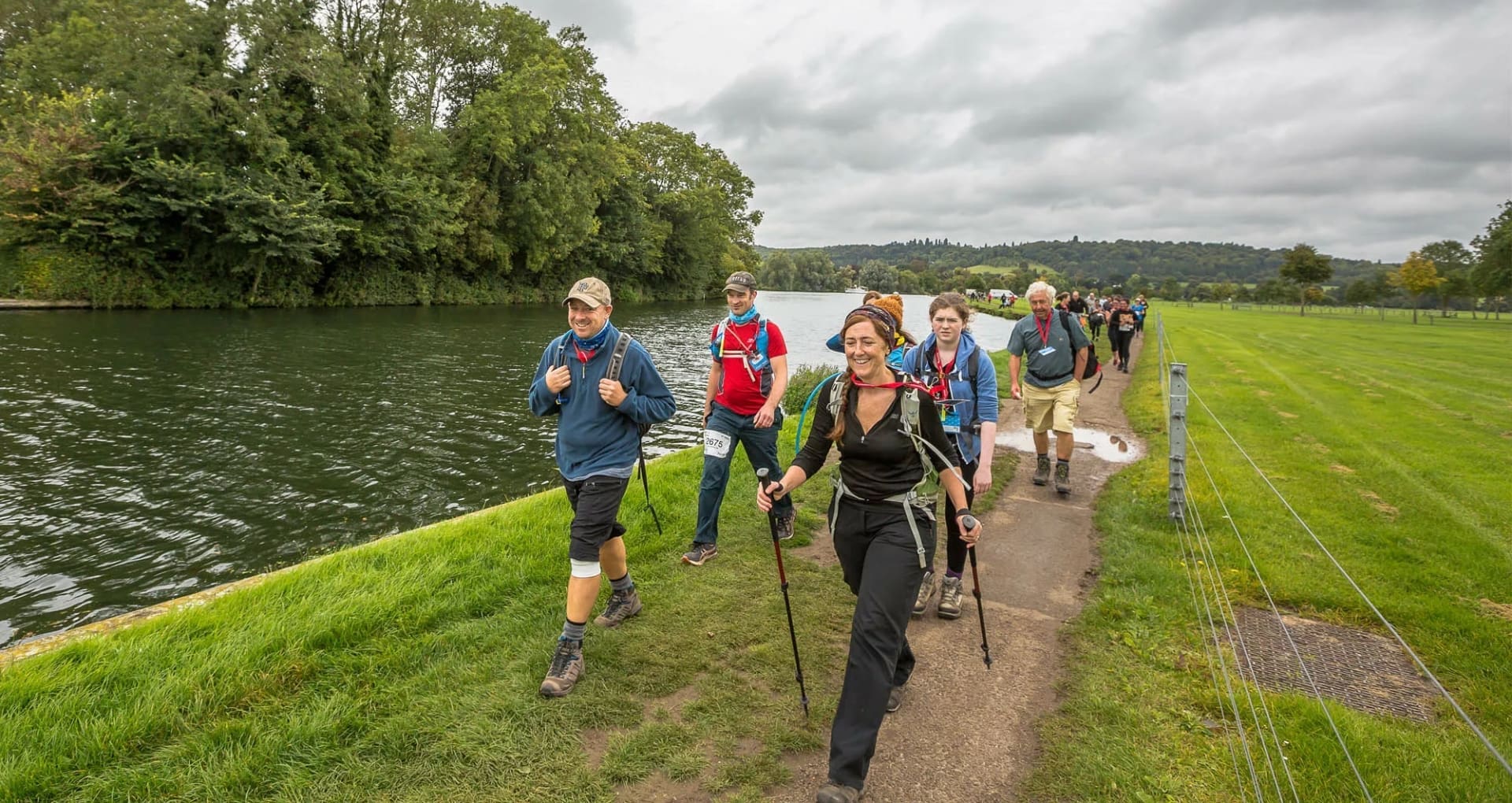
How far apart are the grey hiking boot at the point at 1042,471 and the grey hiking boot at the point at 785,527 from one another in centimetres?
382

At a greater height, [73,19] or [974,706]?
[73,19]

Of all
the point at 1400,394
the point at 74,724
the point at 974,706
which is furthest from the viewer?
the point at 1400,394

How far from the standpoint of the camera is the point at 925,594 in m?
5.35

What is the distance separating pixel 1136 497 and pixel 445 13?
47.0 meters

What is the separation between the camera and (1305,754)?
342cm

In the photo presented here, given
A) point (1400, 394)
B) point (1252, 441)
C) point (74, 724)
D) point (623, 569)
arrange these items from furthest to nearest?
point (1400, 394), point (1252, 441), point (623, 569), point (74, 724)

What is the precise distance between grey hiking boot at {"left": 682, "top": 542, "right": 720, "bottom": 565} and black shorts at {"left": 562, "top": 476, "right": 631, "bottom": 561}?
5.50 ft

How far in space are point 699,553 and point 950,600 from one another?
220 cm

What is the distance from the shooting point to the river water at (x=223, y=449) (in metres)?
6.82

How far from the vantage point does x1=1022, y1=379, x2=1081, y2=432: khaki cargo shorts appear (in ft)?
26.4

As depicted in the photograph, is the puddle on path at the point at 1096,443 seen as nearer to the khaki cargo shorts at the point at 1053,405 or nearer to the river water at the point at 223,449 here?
the khaki cargo shorts at the point at 1053,405

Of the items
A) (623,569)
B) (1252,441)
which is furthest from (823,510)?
(1252,441)

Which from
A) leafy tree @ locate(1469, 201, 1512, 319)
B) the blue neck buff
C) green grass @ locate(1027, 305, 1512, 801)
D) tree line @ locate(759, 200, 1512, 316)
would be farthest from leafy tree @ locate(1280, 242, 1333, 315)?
the blue neck buff

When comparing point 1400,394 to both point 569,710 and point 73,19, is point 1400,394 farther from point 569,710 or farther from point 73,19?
point 73,19
